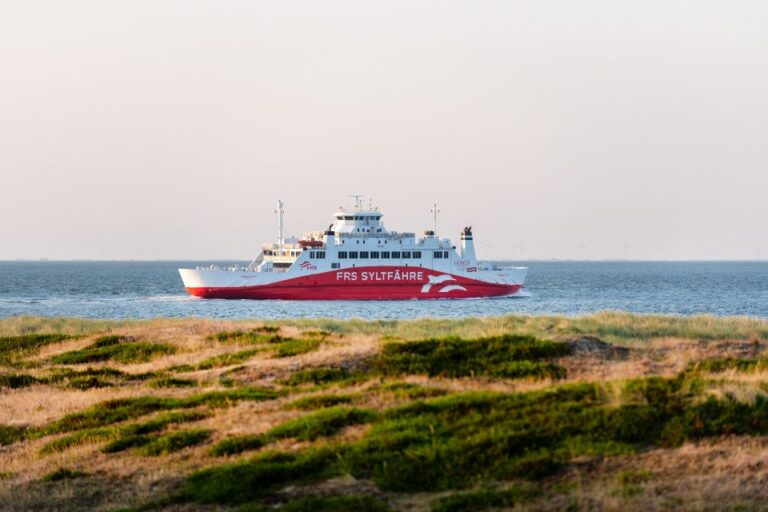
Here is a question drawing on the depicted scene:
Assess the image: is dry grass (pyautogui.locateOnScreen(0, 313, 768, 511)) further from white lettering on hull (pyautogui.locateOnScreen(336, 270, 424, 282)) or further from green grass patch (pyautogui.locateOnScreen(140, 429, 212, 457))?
white lettering on hull (pyautogui.locateOnScreen(336, 270, 424, 282))

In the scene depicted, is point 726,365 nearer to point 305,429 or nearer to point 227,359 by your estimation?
point 305,429

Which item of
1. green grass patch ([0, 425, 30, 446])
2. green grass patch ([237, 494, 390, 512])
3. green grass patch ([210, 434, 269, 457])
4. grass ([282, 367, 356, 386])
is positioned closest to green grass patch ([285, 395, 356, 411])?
green grass patch ([210, 434, 269, 457])

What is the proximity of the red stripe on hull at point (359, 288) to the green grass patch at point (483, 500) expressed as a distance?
78.2 m

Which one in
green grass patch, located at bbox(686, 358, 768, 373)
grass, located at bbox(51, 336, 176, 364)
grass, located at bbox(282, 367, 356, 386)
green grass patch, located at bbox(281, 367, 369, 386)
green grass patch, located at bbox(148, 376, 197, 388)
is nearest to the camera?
green grass patch, located at bbox(686, 358, 768, 373)

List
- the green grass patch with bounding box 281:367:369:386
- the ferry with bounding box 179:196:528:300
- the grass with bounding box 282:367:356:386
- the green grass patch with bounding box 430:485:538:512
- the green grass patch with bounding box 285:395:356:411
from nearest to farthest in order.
A: 1. the green grass patch with bounding box 430:485:538:512
2. the green grass patch with bounding box 285:395:356:411
3. the green grass patch with bounding box 281:367:369:386
4. the grass with bounding box 282:367:356:386
5. the ferry with bounding box 179:196:528:300

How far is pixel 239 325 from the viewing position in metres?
31.6

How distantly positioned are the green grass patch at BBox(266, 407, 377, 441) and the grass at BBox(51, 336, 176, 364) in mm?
12543

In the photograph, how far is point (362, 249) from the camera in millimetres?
89188

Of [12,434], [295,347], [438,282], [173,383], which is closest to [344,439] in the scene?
[12,434]

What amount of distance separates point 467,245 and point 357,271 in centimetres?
1178

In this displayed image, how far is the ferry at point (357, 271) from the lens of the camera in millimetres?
88938

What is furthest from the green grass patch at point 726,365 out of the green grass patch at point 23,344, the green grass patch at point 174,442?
the green grass patch at point 23,344

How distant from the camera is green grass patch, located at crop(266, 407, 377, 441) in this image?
1391 cm

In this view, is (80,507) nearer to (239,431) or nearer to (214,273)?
(239,431)
